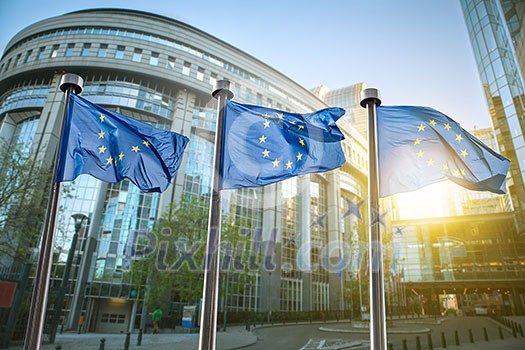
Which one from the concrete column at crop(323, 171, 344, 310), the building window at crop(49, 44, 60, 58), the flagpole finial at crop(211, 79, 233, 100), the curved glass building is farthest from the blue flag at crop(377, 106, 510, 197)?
the concrete column at crop(323, 171, 344, 310)

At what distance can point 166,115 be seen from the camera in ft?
162

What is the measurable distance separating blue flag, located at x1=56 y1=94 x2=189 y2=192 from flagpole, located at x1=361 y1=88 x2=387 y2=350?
14.0 feet

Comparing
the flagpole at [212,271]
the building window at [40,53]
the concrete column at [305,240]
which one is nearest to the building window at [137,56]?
the building window at [40,53]

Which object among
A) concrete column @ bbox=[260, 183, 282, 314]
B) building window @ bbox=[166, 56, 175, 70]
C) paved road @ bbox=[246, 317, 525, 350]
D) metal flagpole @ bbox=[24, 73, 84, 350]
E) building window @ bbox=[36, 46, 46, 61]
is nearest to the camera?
metal flagpole @ bbox=[24, 73, 84, 350]

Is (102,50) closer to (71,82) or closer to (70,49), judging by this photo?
(70,49)

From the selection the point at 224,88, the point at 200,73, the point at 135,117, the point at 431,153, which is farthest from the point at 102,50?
the point at 431,153

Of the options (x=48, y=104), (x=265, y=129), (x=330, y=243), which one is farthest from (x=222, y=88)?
(x=330, y=243)

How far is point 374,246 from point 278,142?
3.01 m

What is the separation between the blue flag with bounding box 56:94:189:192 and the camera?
748cm

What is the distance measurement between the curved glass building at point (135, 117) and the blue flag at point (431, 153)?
2861 cm

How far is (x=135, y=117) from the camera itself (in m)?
48.5

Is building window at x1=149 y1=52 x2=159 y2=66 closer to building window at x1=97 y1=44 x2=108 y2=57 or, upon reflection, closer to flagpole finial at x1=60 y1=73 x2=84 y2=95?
building window at x1=97 y1=44 x2=108 y2=57

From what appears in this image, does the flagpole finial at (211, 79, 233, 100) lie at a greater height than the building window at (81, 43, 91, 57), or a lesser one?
lesser

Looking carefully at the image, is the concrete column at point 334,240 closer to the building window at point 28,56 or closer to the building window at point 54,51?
the building window at point 54,51
